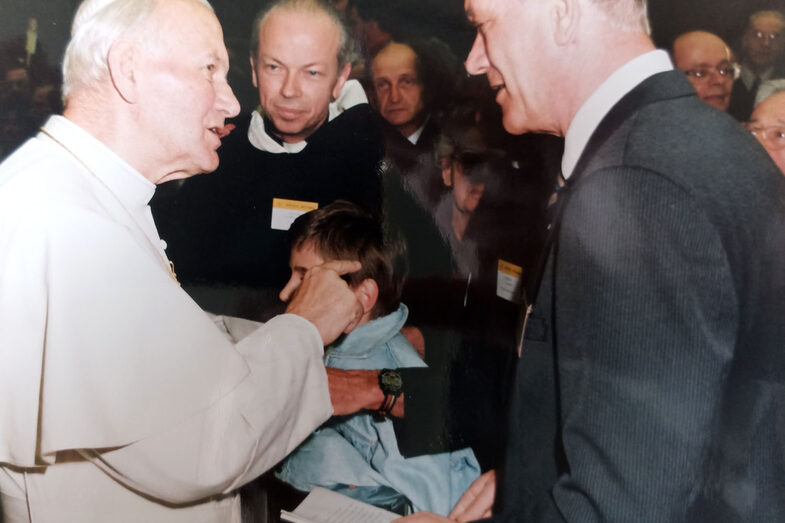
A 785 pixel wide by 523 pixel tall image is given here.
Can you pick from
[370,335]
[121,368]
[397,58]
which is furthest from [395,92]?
[121,368]

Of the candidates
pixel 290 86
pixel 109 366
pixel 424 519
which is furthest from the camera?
pixel 424 519

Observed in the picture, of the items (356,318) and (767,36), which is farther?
(356,318)

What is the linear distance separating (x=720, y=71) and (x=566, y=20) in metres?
0.28

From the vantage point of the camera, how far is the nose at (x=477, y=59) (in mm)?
1197

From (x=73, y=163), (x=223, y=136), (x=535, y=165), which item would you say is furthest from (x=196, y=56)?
(x=535, y=165)

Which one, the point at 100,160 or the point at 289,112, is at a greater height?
the point at 289,112

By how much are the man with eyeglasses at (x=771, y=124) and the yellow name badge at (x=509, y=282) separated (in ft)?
1.57

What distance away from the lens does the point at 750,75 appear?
1056 millimetres

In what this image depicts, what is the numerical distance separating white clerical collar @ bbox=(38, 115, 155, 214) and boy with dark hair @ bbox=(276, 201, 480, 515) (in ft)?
1.15

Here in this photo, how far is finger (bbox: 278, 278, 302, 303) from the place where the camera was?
54.5 inches

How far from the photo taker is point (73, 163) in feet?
4.09

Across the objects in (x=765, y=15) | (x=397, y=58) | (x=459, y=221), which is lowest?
(x=459, y=221)

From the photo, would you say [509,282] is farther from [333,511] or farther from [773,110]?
[333,511]

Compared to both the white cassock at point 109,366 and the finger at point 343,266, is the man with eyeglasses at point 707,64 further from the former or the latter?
the white cassock at point 109,366
